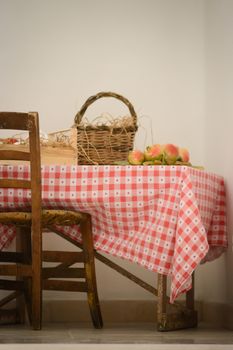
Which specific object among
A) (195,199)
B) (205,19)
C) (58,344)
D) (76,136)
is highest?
(205,19)

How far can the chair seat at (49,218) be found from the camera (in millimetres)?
2914

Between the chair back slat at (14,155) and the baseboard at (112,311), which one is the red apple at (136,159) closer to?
the chair back slat at (14,155)

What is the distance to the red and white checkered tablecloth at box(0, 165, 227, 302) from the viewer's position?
2969 millimetres

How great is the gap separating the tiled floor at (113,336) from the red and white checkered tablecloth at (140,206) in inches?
8.5

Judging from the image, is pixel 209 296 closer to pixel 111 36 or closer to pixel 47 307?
pixel 47 307

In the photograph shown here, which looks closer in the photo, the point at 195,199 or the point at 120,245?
the point at 195,199

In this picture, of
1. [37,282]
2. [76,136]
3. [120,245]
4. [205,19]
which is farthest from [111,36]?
[37,282]

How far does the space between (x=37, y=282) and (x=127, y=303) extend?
1.22m

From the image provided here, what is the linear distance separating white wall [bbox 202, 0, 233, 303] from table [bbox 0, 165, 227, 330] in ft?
1.68

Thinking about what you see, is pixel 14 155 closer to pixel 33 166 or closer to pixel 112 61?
pixel 33 166

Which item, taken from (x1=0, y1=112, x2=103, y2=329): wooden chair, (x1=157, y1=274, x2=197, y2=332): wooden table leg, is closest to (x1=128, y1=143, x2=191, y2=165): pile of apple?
(x1=0, y1=112, x2=103, y2=329): wooden chair

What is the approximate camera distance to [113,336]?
2883 millimetres

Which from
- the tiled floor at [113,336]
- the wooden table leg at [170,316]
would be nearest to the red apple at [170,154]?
the wooden table leg at [170,316]

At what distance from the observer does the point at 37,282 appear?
2.92m
